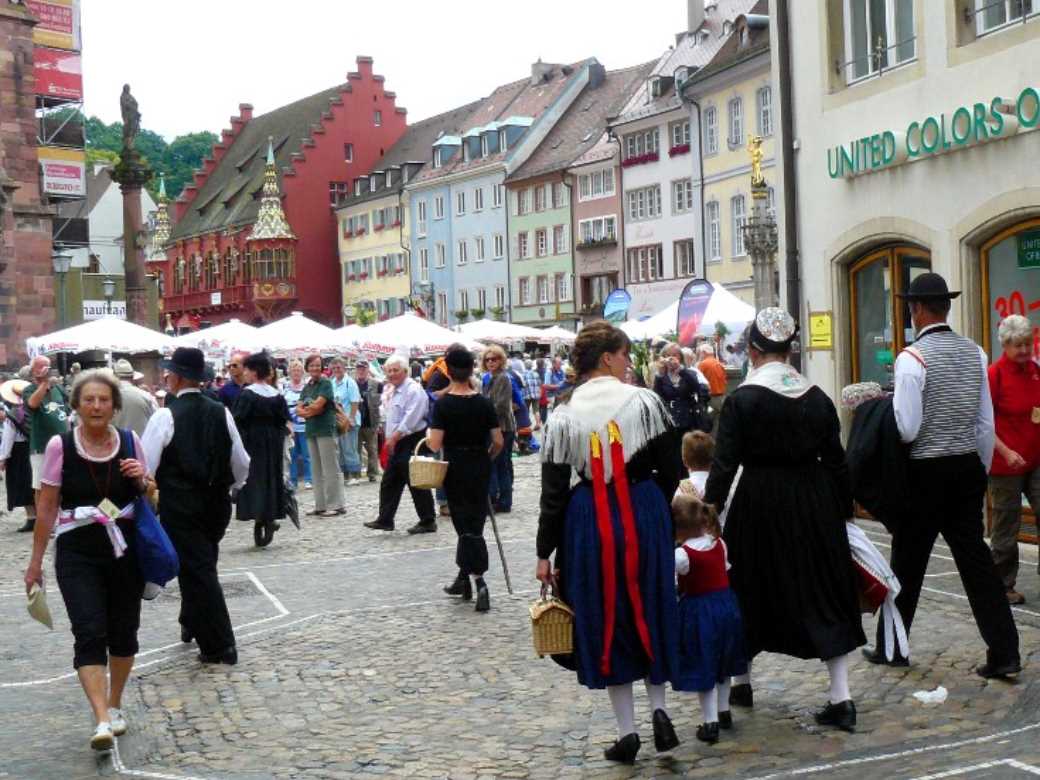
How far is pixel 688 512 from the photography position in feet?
22.2

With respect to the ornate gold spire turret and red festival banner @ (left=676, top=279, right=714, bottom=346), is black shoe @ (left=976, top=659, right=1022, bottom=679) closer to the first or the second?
red festival banner @ (left=676, top=279, right=714, bottom=346)

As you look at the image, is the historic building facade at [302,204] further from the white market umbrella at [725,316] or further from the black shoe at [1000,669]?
the black shoe at [1000,669]

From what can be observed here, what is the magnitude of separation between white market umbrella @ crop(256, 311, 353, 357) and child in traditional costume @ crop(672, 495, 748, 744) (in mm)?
21365

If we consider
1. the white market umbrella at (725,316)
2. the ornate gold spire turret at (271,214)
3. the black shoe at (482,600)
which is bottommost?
the black shoe at (482,600)

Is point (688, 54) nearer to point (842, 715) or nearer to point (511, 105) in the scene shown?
point (511, 105)

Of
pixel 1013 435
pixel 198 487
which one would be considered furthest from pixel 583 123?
pixel 198 487

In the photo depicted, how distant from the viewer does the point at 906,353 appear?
7812 mm

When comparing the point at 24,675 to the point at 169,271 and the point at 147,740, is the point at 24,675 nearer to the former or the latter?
the point at 147,740

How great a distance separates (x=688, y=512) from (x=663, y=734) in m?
0.98

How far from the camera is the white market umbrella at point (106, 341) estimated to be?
26.0 m

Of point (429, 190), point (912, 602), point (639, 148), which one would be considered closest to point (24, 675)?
point (912, 602)

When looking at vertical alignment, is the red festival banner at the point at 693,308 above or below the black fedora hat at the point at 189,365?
above

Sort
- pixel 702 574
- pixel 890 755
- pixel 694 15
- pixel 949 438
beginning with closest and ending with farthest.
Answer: pixel 890 755 < pixel 702 574 < pixel 949 438 < pixel 694 15

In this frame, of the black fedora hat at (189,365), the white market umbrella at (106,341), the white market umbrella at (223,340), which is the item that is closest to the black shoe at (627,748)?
the black fedora hat at (189,365)
